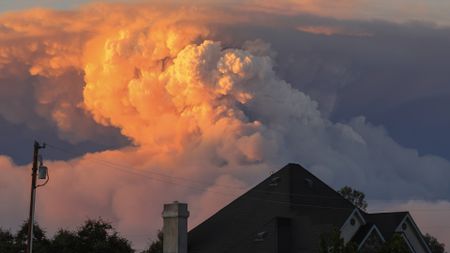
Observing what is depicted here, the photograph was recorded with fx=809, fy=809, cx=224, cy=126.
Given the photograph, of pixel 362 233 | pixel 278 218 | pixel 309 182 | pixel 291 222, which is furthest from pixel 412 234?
pixel 278 218

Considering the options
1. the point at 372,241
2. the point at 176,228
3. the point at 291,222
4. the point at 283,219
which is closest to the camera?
the point at 176,228

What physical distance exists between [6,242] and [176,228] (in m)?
39.2

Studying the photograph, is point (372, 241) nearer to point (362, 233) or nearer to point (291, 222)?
point (362, 233)

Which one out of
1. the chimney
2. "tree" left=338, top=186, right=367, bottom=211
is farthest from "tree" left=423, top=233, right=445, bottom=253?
the chimney

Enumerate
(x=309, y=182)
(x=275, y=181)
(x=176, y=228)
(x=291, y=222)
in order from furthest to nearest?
(x=275, y=181) → (x=309, y=182) → (x=291, y=222) → (x=176, y=228)

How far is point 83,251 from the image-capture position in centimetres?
7188

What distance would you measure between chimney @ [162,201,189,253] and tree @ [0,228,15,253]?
36988 millimetres

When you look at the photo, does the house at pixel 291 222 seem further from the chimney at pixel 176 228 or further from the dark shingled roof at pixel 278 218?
the chimney at pixel 176 228

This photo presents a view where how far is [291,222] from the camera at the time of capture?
210ft

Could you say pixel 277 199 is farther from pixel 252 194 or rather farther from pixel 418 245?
pixel 418 245

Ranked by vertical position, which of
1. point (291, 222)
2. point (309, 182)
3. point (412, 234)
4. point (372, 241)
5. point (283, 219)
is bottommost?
point (372, 241)

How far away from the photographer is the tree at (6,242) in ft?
245

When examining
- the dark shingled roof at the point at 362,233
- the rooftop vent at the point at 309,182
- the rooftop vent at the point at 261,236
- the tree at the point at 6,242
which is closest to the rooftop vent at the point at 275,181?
the rooftop vent at the point at 309,182

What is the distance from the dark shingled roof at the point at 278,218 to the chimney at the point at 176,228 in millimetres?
20891
